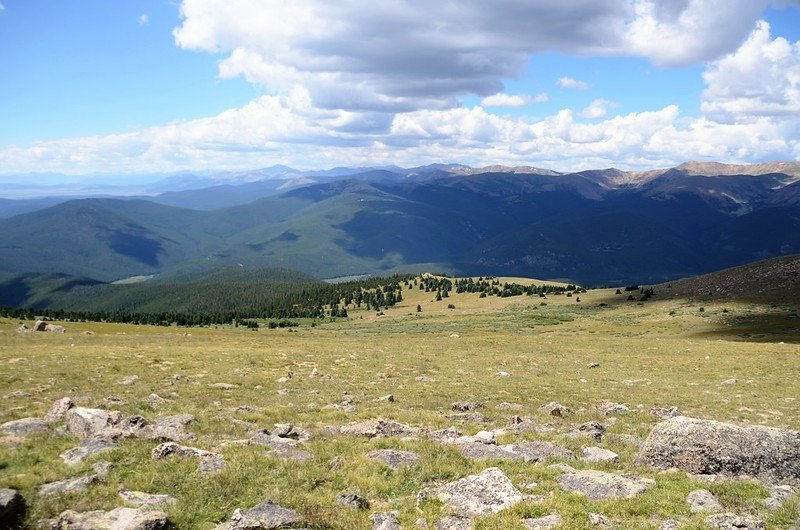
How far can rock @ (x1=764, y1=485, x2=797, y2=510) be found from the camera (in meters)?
12.4

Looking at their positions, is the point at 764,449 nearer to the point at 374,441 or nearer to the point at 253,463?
the point at 374,441

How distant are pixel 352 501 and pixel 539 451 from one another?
8003 mm

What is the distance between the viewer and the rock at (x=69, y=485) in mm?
12566

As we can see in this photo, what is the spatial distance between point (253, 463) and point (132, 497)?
3549 millimetres

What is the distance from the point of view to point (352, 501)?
12961 millimetres

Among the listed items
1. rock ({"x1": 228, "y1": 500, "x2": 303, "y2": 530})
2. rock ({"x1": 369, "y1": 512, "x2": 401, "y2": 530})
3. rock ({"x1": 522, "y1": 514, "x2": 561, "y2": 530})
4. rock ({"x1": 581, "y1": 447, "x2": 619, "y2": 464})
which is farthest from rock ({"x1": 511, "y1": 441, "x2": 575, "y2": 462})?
rock ({"x1": 228, "y1": 500, "x2": 303, "y2": 530})

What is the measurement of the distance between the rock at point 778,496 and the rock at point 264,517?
483 inches

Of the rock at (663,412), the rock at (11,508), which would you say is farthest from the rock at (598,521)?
the rock at (663,412)

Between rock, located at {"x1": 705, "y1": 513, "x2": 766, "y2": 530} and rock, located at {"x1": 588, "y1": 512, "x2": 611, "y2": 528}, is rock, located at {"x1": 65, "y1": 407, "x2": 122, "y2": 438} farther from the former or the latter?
rock, located at {"x1": 705, "y1": 513, "x2": 766, "y2": 530}

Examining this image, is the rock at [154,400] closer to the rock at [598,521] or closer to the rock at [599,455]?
the rock at [599,455]

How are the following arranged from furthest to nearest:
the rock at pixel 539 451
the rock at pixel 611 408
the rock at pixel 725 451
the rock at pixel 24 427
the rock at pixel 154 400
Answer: the rock at pixel 611 408, the rock at pixel 154 400, the rock at pixel 24 427, the rock at pixel 539 451, the rock at pixel 725 451

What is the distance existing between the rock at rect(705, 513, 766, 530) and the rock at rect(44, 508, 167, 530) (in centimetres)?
1311

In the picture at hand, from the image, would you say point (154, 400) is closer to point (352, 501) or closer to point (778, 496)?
point (352, 501)

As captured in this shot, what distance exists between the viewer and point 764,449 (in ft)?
49.2
